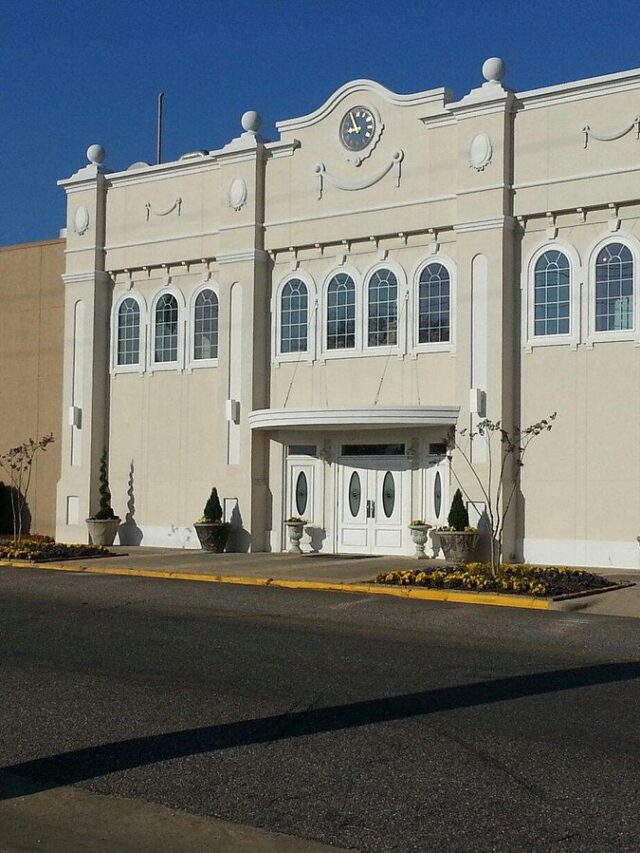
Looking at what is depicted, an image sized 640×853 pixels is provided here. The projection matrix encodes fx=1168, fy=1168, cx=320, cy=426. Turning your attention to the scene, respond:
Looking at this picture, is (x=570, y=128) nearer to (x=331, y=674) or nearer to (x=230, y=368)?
(x=230, y=368)

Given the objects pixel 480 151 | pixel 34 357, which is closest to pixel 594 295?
pixel 480 151

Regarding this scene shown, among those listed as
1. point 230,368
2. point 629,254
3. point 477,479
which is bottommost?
point 477,479

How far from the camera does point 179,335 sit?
28.3 metres

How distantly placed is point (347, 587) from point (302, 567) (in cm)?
343

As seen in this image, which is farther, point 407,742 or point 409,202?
point 409,202

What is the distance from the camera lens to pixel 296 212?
Answer: 2634 cm

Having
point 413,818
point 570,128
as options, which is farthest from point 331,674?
point 570,128

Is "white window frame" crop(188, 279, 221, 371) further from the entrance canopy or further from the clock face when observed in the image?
the clock face

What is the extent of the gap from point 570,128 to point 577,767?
17524mm

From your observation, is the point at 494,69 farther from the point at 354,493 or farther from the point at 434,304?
the point at 354,493

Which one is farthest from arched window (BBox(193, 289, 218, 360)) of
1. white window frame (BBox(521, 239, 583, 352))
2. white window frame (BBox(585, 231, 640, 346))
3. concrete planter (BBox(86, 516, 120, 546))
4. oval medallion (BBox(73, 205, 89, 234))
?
white window frame (BBox(585, 231, 640, 346))

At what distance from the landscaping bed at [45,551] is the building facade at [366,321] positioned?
2.66 metres

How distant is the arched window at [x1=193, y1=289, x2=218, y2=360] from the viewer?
27.8 metres

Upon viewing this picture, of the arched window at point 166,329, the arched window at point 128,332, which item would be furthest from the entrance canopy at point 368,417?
the arched window at point 128,332
